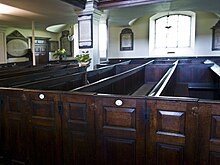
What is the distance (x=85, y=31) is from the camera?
630 cm

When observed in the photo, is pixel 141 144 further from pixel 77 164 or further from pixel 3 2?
pixel 3 2

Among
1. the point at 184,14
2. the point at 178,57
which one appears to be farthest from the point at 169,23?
the point at 178,57

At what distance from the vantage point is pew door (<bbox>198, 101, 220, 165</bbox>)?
151 centimetres

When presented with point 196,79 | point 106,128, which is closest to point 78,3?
point 196,79

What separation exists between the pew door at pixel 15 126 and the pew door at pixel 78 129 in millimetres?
487

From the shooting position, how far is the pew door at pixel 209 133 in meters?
1.51

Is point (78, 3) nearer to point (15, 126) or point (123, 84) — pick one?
point (123, 84)

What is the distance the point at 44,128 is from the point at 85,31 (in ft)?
15.2

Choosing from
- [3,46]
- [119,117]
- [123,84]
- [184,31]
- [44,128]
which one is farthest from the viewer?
[184,31]

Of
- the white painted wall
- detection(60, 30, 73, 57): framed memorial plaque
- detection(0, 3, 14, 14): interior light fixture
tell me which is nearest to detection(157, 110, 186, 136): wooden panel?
detection(0, 3, 14, 14): interior light fixture

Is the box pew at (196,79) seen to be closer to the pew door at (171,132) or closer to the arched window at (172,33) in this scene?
the arched window at (172,33)

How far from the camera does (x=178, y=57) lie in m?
10.1

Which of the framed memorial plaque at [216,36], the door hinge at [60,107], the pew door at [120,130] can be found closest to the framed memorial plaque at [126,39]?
the framed memorial plaque at [216,36]

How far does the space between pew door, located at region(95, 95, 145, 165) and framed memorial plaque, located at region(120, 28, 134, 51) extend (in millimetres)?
9446
